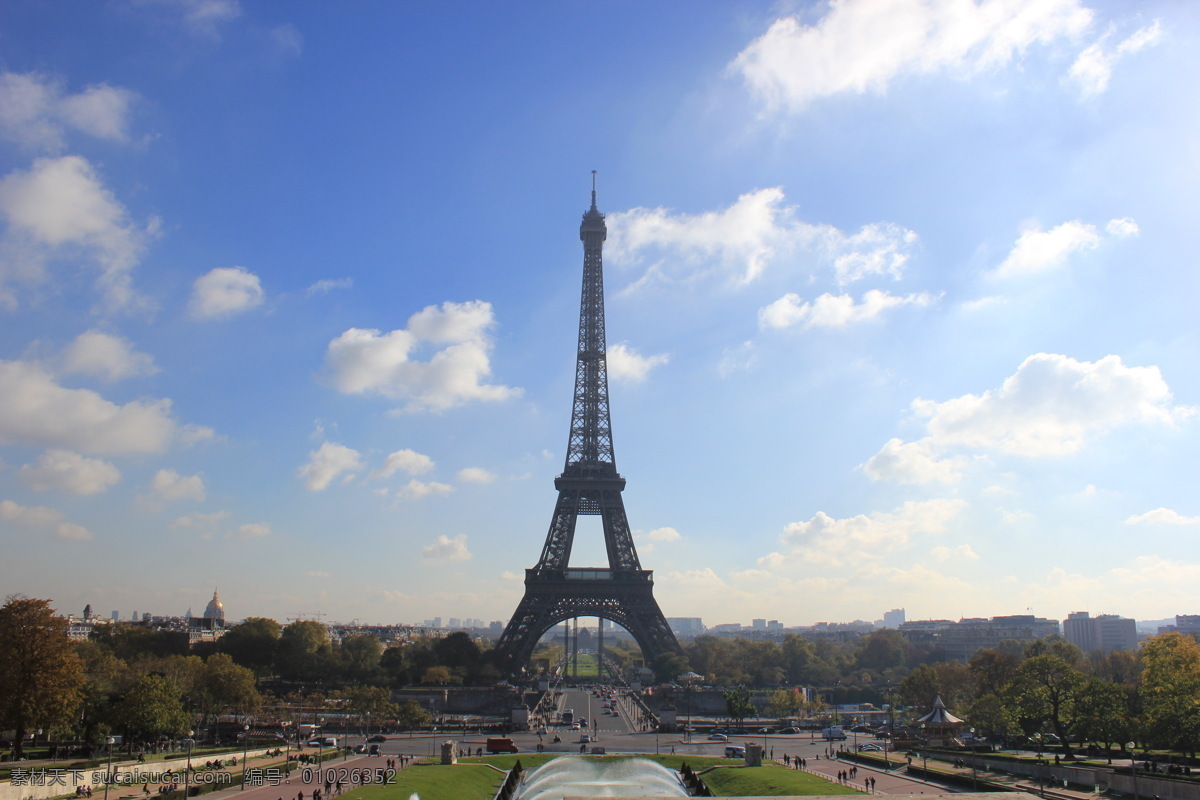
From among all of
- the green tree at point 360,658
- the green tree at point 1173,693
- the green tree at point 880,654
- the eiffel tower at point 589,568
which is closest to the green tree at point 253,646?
the green tree at point 360,658

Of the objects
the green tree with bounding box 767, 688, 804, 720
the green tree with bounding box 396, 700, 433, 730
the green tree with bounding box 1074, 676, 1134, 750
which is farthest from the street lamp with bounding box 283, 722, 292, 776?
the green tree with bounding box 767, 688, 804, 720

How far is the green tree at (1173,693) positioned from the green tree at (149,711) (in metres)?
55.7

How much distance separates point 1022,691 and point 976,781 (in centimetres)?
1183

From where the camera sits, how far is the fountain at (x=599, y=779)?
4600cm

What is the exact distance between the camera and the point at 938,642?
618ft

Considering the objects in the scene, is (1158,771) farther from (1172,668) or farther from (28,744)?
(28,744)

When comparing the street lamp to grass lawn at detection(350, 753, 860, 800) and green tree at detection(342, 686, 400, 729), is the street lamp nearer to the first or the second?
green tree at detection(342, 686, 400, 729)

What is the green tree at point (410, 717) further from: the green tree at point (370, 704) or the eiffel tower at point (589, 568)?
the eiffel tower at point (589, 568)

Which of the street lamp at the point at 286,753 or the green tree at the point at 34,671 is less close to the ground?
the green tree at the point at 34,671

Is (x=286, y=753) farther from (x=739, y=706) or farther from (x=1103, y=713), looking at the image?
(x=1103, y=713)

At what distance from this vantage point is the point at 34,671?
43688 millimetres

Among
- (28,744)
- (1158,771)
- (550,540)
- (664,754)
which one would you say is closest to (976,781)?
(1158,771)

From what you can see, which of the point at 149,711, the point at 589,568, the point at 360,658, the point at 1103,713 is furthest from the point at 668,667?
the point at 149,711

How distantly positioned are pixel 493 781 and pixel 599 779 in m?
5.94
